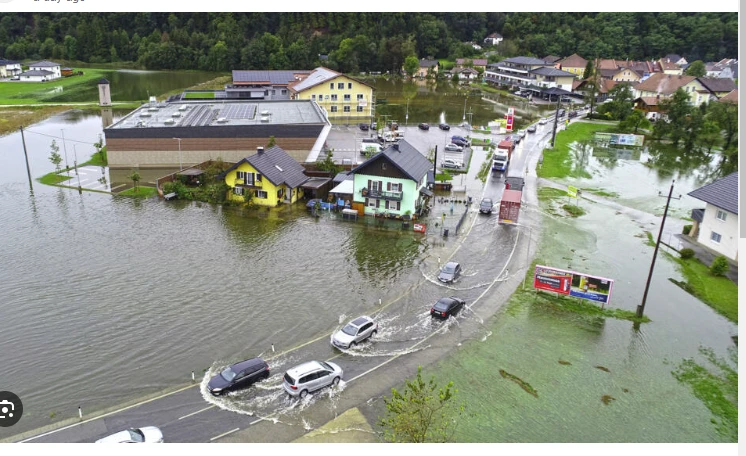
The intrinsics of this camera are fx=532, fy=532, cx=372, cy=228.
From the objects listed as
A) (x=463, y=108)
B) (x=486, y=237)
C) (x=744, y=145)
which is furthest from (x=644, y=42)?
(x=744, y=145)

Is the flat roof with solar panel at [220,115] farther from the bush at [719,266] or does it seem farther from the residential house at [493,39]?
the residential house at [493,39]

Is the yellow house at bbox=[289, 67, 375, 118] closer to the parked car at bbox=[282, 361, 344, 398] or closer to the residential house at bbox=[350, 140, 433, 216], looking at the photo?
the residential house at bbox=[350, 140, 433, 216]

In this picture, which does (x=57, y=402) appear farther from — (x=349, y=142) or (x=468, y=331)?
(x=349, y=142)

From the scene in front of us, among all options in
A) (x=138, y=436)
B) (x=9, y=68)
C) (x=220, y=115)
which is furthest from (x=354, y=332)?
(x=9, y=68)

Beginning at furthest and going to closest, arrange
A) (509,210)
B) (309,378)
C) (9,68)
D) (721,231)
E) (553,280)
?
1. (9,68)
2. (509,210)
3. (721,231)
4. (553,280)
5. (309,378)

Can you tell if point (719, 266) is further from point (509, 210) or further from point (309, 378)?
point (309, 378)
